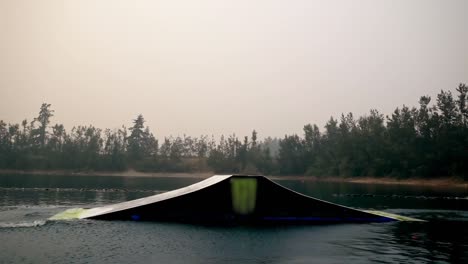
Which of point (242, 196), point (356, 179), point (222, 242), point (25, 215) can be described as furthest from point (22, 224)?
point (356, 179)

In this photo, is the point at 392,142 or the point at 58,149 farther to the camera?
the point at 58,149

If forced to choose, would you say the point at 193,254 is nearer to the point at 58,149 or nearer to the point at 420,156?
Result: the point at 420,156

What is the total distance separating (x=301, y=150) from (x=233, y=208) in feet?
434

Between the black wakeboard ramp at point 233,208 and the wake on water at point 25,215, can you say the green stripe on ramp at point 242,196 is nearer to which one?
the black wakeboard ramp at point 233,208

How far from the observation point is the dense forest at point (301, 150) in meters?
103

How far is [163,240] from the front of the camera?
20.9 m

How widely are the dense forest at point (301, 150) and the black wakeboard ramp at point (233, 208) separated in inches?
3052

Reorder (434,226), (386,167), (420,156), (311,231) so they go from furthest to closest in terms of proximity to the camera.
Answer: (386,167)
(420,156)
(434,226)
(311,231)

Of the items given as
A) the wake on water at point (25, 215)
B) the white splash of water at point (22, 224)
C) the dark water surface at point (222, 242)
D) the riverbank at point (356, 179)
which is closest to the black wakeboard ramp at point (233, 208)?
the wake on water at point (25, 215)

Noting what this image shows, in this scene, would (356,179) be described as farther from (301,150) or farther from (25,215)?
(25,215)

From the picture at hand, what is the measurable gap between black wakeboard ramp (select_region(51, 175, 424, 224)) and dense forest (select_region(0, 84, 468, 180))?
77.5 m

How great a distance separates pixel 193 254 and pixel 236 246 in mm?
2575

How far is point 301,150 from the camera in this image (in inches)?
6220

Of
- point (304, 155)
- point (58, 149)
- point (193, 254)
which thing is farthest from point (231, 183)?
point (58, 149)
